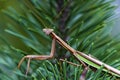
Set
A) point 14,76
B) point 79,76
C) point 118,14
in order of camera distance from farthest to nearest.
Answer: point 118,14 → point 14,76 → point 79,76

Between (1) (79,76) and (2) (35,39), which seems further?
(2) (35,39)

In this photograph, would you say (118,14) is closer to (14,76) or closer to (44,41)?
(44,41)

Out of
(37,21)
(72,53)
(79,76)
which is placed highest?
(37,21)

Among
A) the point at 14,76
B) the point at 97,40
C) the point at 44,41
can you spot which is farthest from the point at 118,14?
the point at 14,76

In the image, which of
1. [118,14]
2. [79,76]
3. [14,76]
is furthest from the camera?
[118,14]

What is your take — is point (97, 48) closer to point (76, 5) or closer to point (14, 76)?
point (76, 5)

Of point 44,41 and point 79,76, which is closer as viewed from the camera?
point 79,76

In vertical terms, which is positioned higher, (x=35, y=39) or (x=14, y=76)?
(x=35, y=39)

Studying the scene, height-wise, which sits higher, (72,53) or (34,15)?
(34,15)

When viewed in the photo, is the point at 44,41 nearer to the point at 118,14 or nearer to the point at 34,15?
the point at 34,15
